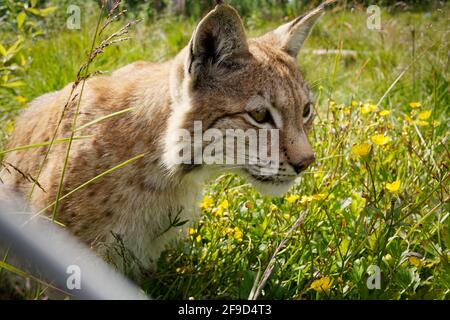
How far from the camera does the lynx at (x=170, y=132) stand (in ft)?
10.0

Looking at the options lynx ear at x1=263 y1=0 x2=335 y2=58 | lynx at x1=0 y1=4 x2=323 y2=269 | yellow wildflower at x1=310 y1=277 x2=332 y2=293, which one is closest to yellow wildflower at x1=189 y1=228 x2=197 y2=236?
lynx at x1=0 y1=4 x2=323 y2=269

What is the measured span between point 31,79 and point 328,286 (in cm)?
450

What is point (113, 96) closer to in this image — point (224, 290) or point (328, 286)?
point (224, 290)

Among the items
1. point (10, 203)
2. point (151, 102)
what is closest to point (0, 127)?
point (10, 203)

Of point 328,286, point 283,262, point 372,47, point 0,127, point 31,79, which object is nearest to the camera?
point 328,286

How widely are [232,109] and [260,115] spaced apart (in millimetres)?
149

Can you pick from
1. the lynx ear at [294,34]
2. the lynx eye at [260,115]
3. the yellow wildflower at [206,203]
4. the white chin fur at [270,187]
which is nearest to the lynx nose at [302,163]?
the white chin fur at [270,187]

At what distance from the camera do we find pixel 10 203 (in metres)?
3.46

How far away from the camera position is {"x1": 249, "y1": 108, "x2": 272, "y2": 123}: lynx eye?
3.04m

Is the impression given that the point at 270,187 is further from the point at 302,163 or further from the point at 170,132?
the point at 170,132

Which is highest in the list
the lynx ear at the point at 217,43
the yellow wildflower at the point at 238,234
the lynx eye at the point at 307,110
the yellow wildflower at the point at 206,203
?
the lynx ear at the point at 217,43

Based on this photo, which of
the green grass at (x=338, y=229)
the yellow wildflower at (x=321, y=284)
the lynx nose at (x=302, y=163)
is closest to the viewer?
the yellow wildflower at (x=321, y=284)

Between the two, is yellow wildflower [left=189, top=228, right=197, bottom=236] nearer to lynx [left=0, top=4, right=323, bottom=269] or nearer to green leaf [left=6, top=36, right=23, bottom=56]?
lynx [left=0, top=4, right=323, bottom=269]

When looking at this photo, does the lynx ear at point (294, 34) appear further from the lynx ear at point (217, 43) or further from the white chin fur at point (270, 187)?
the white chin fur at point (270, 187)
